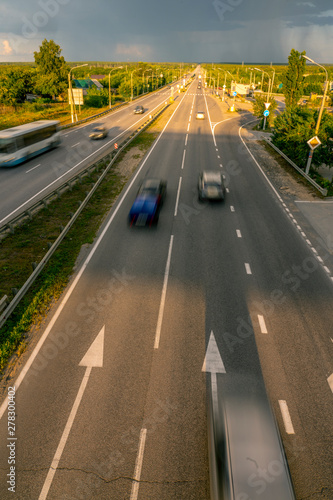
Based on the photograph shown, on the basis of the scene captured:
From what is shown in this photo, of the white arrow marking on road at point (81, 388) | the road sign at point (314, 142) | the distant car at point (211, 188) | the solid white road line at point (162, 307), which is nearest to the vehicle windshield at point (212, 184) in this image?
the distant car at point (211, 188)

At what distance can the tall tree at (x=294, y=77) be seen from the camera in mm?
44000

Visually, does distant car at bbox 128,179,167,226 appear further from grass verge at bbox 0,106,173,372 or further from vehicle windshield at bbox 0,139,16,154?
vehicle windshield at bbox 0,139,16,154

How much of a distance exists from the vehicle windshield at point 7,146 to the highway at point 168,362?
16.5 meters

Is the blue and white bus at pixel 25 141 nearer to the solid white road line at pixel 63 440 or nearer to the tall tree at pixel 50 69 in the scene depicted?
the solid white road line at pixel 63 440

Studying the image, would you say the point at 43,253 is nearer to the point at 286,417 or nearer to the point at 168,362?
the point at 168,362

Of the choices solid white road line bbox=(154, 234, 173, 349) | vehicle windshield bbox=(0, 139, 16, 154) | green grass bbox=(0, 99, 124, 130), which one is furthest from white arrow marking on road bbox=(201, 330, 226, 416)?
green grass bbox=(0, 99, 124, 130)

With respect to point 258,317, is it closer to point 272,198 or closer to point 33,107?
point 272,198

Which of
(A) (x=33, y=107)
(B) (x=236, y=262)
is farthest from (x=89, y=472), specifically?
(A) (x=33, y=107)

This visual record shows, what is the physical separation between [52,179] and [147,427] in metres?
24.4

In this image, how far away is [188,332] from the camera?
11.8 m

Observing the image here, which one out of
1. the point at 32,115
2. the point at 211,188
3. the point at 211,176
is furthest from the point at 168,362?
the point at 32,115

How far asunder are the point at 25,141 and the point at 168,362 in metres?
29.0

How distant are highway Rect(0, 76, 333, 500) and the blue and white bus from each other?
652 inches

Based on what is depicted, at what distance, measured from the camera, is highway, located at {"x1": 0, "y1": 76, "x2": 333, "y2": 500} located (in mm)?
7699
